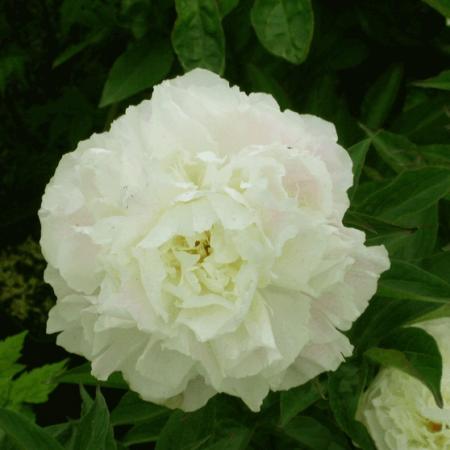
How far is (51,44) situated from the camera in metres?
1.80

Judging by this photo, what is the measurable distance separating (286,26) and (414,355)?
481 millimetres

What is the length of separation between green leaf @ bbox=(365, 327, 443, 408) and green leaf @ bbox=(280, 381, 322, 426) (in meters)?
0.07

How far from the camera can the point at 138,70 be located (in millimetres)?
1240

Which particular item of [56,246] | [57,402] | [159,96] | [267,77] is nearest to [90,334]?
[56,246]

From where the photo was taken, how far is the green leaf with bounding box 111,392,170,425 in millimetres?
950

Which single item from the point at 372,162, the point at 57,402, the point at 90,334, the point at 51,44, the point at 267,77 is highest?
the point at 90,334

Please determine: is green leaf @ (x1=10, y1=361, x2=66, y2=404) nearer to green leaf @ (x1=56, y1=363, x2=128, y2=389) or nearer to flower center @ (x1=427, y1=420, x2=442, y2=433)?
green leaf @ (x1=56, y1=363, x2=128, y2=389)

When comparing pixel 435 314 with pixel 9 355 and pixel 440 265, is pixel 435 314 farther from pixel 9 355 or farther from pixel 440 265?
pixel 9 355

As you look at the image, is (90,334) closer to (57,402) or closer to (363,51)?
(363,51)

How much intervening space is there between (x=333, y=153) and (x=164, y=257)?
0.60 ft

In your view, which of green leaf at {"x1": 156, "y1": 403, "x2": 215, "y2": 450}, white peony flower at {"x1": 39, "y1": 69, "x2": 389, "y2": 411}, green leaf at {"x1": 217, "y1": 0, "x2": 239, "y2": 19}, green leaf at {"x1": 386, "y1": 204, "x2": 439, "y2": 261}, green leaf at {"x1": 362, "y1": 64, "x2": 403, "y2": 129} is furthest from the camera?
green leaf at {"x1": 362, "y1": 64, "x2": 403, "y2": 129}

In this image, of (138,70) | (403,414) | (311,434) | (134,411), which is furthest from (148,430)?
(138,70)

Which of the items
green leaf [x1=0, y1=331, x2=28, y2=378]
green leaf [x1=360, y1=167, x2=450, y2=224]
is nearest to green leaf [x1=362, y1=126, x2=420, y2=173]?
green leaf [x1=360, y1=167, x2=450, y2=224]

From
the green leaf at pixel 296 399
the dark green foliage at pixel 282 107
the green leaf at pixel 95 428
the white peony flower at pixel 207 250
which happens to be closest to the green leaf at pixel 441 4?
the dark green foliage at pixel 282 107
